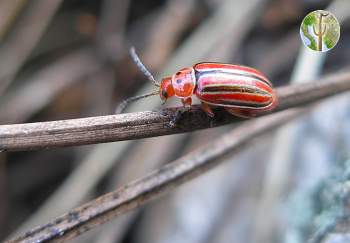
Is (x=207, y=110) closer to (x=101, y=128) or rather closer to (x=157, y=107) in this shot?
(x=101, y=128)

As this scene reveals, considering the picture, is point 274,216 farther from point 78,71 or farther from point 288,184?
point 78,71

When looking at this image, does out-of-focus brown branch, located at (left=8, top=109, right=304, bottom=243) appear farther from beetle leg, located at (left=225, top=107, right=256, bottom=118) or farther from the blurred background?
Result: the blurred background

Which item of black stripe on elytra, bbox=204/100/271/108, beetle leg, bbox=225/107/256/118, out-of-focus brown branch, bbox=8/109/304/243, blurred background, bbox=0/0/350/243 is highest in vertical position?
blurred background, bbox=0/0/350/243

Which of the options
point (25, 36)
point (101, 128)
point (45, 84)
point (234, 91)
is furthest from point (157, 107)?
point (101, 128)
